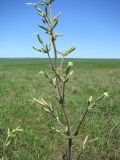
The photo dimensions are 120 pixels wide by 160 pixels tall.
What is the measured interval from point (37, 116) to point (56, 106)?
86 centimetres

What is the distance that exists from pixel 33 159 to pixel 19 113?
2891mm

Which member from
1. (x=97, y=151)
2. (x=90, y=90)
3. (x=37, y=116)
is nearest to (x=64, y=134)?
(x=97, y=151)

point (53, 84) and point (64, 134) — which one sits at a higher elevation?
point (53, 84)

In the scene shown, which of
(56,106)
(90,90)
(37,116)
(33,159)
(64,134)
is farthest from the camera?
(90,90)

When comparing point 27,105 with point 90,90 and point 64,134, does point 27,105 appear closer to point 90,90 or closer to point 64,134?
point 90,90

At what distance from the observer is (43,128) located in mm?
6000

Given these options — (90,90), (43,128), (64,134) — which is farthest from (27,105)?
(64,134)

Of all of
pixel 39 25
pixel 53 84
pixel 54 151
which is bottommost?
pixel 54 151

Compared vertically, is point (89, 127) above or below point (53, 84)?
below

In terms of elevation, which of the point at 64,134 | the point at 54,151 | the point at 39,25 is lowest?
the point at 54,151

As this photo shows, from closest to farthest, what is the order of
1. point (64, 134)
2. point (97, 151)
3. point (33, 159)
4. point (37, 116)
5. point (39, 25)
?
point (39, 25) < point (64, 134) < point (33, 159) < point (97, 151) < point (37, 116)

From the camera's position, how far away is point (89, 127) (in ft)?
19.0

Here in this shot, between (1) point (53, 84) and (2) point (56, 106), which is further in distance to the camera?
(2) point (56, 106)

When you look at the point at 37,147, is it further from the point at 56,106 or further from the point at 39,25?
the point at 39,25
